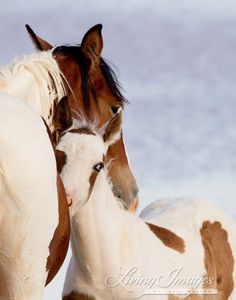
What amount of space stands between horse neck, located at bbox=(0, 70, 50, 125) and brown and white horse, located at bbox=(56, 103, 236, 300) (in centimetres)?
26

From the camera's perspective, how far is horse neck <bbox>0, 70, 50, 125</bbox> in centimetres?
432

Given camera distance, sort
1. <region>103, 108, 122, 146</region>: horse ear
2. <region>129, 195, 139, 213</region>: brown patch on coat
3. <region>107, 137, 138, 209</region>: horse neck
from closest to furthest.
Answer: <region>103, 108, 122, 146</region>: horse ear < <region>107, 137, 138, 209</region>: horse neck < <region>129, 195, 139, 213</region>: brown patch on coat

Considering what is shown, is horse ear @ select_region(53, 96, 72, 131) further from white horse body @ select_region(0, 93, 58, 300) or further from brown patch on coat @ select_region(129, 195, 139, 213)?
white horse body @ select_region(0, 93, 58, 300)

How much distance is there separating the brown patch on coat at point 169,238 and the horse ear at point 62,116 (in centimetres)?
129

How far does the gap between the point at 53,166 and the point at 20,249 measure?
37cm

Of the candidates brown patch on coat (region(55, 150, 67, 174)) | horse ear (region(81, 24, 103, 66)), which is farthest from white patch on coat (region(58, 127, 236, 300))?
horse ear (region(81, 24, 103, 66))

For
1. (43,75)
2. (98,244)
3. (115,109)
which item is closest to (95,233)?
(98,244)

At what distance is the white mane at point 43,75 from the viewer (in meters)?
4.43

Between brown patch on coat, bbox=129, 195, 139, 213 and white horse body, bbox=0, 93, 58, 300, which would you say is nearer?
white horse body, bbox=0, 93, 58, 300

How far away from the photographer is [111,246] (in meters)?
5.27

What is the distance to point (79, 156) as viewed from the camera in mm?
4719

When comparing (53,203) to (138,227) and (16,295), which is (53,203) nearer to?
(16,295)

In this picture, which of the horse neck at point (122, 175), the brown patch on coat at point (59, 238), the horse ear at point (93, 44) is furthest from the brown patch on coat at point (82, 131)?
the brown patch on coat at point (59, 238)

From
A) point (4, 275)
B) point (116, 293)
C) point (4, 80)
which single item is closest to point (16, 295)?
point (4, 275)
